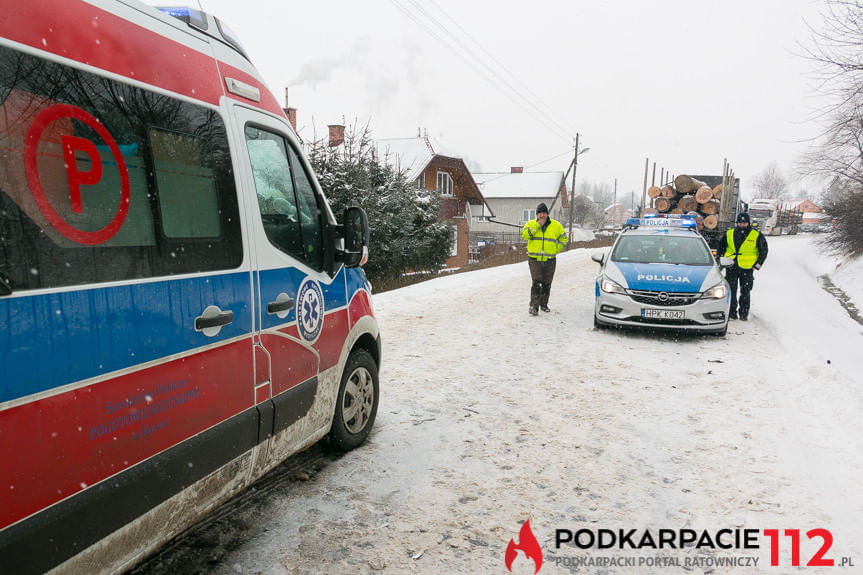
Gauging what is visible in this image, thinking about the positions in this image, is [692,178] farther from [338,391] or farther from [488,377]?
[338,391]

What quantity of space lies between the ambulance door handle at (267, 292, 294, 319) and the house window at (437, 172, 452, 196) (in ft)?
109

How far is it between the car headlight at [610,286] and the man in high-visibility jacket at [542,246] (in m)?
1.25

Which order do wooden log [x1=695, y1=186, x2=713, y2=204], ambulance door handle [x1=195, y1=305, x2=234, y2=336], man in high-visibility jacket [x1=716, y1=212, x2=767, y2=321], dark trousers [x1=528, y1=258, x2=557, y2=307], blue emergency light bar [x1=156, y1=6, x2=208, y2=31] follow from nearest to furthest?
ambulance door handle [x1=195, y1=305, x2=234, y2=336] → blue emergency light bar [x1=156, y1=6, x2=208, y2=31] → man in high-visibility jacket [x1=716, y1=212, x2=767, y2=321] → dark trousers [x1=528, y1=258, x2=557, y2=307] → wooden log [x1=695, y1=186, x2=713, y2=204]

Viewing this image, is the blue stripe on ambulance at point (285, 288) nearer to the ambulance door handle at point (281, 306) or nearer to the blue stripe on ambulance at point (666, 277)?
the ambulance door handle at point (281, 306)

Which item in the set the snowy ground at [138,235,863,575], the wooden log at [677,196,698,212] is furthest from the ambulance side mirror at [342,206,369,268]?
the wooden log at [677,196,698,212]

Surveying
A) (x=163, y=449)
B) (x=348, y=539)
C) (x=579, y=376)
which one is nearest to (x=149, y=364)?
(x=163, y=449)

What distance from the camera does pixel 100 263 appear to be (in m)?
1.98

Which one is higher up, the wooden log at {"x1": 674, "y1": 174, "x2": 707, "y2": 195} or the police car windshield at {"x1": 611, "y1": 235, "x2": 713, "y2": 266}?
the wooden log at {"x1": 674, "y1": 174, "x2": 707, "y2": 195}

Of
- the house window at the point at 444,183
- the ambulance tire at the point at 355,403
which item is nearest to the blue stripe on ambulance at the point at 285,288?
the ambulance tire at the point at 355,403

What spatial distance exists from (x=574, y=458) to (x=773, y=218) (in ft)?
178

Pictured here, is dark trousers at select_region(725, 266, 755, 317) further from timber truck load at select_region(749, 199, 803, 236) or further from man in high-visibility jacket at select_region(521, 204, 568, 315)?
timber truck load at select_region(749, 199, 803, 236)

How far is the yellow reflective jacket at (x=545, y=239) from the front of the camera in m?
9.59

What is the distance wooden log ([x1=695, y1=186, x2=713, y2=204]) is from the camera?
802 inches

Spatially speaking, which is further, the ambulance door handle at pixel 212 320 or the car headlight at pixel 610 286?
the car headlight at pixel 610 286
